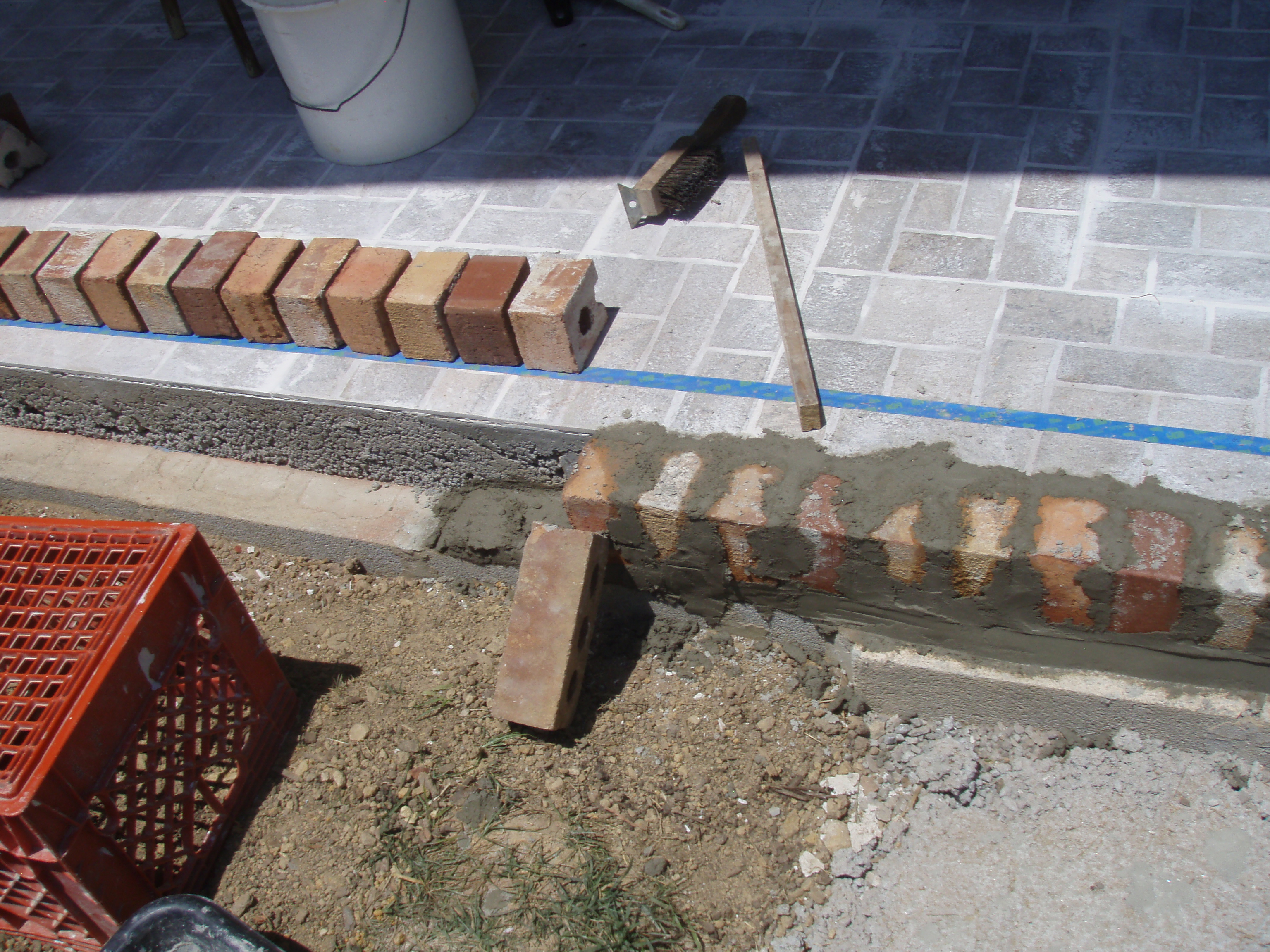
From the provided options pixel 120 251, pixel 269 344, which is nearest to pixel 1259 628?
pixel 269 344

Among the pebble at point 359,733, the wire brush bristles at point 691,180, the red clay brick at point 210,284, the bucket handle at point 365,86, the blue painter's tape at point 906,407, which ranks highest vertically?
the bucket handle at point 365,86

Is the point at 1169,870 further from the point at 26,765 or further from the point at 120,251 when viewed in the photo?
the point at 120,251


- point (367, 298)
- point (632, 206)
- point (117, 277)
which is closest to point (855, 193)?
point (632, 206)

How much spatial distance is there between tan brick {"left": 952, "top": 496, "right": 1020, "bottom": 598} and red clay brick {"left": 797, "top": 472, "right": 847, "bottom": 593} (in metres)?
0.35

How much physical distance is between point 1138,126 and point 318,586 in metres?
4.15

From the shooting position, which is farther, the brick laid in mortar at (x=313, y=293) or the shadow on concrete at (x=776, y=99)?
the shadow on concrete at (x=776, y=99)

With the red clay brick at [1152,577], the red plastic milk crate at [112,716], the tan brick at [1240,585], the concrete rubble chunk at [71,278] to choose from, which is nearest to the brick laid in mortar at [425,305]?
the red plastic milk crate at [112,716]

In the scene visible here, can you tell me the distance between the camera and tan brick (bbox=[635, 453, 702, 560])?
3256 mm

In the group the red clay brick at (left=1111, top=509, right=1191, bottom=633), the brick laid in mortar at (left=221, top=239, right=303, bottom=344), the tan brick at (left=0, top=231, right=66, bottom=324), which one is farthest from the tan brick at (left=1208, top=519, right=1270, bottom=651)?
the tan brick at (left=0, top=231, right=66, bottom=324)

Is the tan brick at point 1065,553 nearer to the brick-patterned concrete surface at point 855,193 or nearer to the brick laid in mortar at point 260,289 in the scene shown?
the brick-patterned concrete surface at point 855,193

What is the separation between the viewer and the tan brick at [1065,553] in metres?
2.86

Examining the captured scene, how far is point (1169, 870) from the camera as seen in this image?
2797 mm

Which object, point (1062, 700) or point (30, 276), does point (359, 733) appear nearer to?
point (1062, 700)

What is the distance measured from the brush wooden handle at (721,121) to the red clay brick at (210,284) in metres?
2.10
